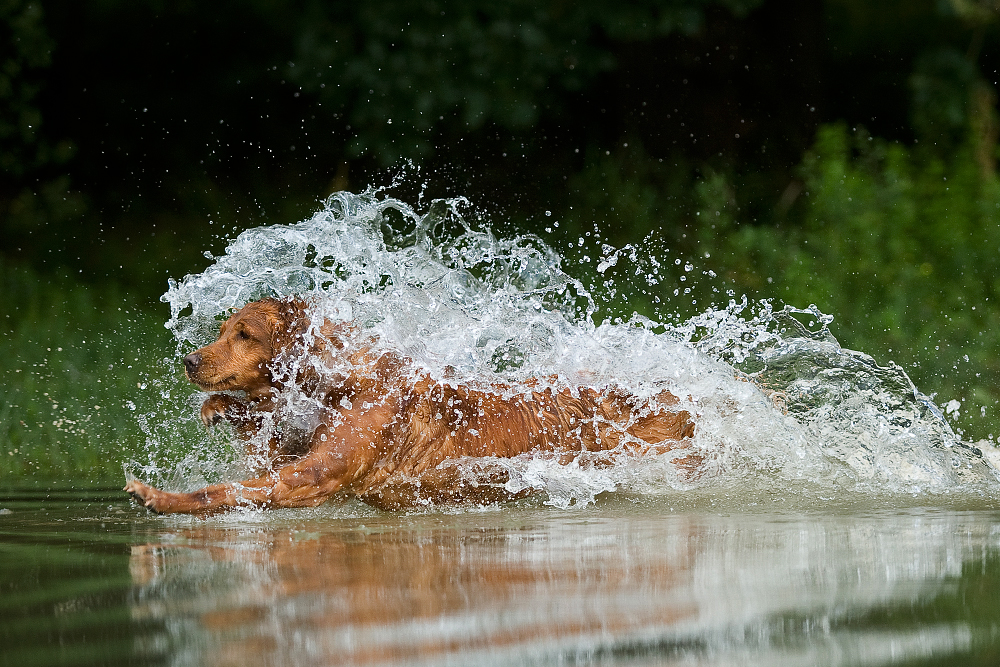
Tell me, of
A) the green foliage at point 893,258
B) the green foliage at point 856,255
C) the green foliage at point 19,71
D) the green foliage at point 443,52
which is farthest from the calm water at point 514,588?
the green foliage at point 19,71

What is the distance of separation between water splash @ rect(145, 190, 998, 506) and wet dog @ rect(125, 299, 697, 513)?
0.32ft

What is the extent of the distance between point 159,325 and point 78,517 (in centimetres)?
569

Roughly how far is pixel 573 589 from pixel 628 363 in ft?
8.83

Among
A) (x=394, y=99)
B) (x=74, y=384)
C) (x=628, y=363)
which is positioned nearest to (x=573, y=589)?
(x=628, y=363)

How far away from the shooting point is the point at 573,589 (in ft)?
11.5

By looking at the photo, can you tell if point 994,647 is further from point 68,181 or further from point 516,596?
point 68,181

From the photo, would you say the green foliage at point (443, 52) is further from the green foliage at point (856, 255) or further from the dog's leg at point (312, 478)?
the dog's leg at point (312, 478)

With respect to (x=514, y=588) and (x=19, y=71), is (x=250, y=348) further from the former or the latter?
(x=19, y=71)

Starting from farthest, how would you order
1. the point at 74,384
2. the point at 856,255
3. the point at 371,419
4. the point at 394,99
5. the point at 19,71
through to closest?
the point at 19,71
the point at 394,99
the point at 856,255
the point at 74,384
the point at 371,419

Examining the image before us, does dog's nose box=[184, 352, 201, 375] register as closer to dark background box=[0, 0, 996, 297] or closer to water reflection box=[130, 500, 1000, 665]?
water reflection box=[130, 500, 1000, 665]

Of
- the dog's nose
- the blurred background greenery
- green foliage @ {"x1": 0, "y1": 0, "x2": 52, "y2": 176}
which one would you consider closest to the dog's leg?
the dog's nose

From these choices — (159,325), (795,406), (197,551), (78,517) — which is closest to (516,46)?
(159,325)

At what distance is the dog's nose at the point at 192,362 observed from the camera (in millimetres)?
5254

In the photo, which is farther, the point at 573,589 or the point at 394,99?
the point at 394,99
